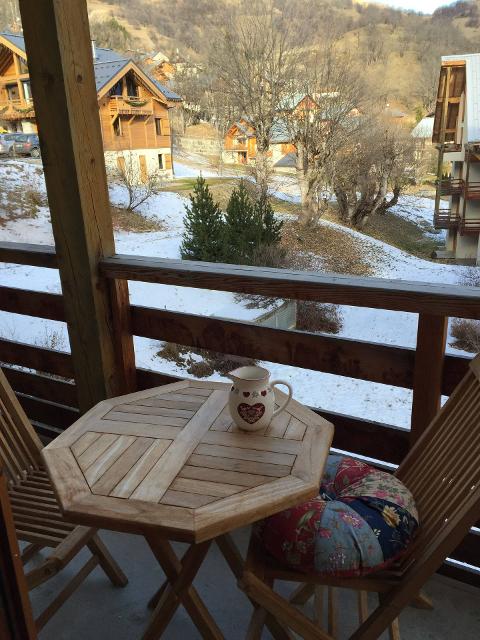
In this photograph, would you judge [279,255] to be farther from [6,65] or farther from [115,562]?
[115,562]

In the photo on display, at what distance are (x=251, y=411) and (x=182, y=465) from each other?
19cm

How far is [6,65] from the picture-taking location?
19.0 feet

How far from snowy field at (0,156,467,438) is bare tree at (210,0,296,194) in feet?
5.19

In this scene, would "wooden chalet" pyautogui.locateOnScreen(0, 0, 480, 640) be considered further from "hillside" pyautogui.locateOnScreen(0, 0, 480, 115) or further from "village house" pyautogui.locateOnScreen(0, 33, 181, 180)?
"village house" pyautogui.locateOnScreen(0, 33, 181, 180)

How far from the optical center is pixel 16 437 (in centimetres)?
154

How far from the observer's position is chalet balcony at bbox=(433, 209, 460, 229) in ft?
19.3

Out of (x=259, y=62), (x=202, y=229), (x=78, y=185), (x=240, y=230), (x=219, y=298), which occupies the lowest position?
(x=219, y=298)

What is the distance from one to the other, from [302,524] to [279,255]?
10.1 meters

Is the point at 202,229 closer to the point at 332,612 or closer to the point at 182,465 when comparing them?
the point at 332,612

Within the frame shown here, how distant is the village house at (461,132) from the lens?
2507mm

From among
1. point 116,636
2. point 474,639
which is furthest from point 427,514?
point 116,636

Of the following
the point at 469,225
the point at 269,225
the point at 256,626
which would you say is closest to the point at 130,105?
the point at 269,225

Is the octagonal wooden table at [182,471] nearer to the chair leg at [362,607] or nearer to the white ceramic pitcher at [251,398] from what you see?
the white ceramic pitcher at [251,398]

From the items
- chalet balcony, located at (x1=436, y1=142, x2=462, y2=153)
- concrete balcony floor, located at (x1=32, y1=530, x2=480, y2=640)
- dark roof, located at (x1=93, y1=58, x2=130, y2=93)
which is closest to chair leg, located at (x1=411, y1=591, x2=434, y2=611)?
concrete balcony floor, located at (x1=32, y1=530, x2=480, y2=640)
